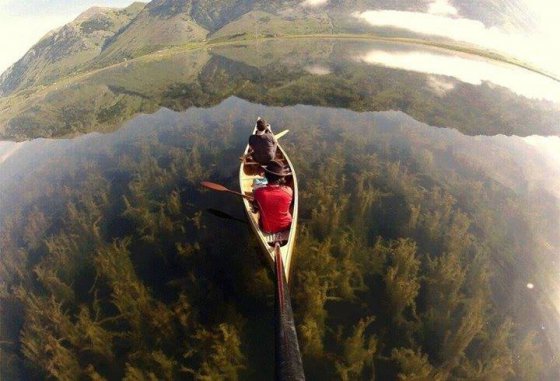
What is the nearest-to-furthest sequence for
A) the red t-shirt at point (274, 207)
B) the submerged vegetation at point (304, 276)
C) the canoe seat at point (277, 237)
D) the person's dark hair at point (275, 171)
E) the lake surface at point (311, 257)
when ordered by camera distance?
the submerged vegetation at point (304, 276) → the lake surface at point (311, 257) → the canoe seat at point (277, 237) → the red t-shirt at point (274, 207) → the person's dark hair at point (275, 171)

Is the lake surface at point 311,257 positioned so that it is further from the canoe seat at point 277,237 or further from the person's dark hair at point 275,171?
the person's dark hair at point 275,171

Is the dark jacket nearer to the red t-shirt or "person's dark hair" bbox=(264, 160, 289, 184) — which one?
"person's dark hair" bbox=(264, 160, 289, 184)

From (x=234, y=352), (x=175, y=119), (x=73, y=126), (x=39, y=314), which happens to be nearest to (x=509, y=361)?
(x=234, y=352)

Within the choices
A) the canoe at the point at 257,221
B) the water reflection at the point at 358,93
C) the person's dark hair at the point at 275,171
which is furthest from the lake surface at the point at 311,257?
the water reflection at the point at 358,93

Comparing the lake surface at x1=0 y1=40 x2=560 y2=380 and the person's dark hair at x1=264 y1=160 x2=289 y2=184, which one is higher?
the person's dark hair at x1=264 y1=160 x2=289 y2=184

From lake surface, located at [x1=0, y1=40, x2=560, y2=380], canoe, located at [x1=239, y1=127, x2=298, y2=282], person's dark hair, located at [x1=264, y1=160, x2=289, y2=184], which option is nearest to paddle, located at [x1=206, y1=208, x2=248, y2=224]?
lake surface, located at [x1=0, y1=40, x2=560, y2=380]

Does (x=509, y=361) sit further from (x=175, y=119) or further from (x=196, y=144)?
(x=175, y=119)
